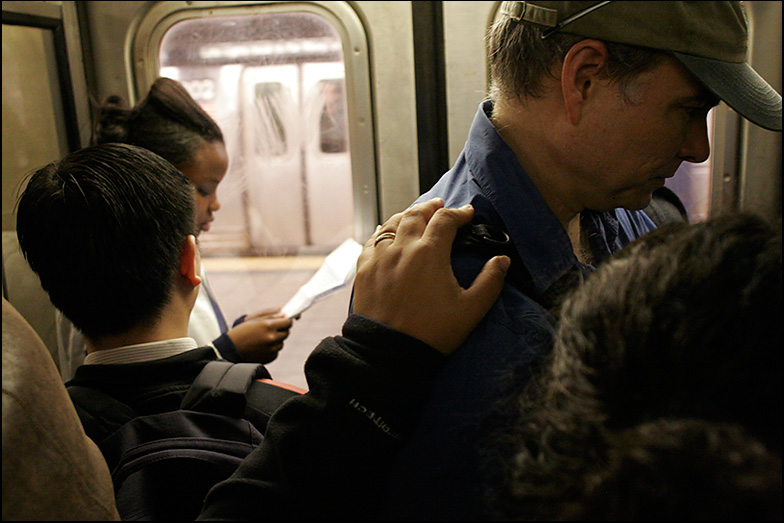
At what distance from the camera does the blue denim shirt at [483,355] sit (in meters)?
0.94

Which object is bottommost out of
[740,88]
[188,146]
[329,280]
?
[329,280]

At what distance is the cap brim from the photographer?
1.05 m

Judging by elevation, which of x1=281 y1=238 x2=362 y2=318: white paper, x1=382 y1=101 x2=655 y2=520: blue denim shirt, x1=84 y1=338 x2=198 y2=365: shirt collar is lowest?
x1=281 y1=238 x2=362 y2=318: white paper

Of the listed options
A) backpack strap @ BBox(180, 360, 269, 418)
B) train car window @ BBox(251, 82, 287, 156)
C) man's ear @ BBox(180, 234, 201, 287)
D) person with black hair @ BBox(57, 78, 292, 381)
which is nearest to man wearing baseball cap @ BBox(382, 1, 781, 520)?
backpack strap @ BBox(180, 360, 269, 418)

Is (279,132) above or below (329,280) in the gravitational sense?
above

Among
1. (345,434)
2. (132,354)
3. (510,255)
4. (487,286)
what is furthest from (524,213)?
(132,354)

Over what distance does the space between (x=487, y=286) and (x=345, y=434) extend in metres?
0.31

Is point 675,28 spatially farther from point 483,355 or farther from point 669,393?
point 669,393

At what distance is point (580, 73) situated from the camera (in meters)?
1.10

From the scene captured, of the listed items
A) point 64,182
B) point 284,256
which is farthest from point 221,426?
point 284,256

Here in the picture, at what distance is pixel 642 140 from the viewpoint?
1.14m

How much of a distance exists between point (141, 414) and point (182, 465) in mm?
238

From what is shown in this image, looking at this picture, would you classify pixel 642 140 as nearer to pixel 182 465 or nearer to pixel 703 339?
pixel 703 339

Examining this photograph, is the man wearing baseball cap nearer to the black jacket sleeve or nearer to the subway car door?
the black jacket sleeve
